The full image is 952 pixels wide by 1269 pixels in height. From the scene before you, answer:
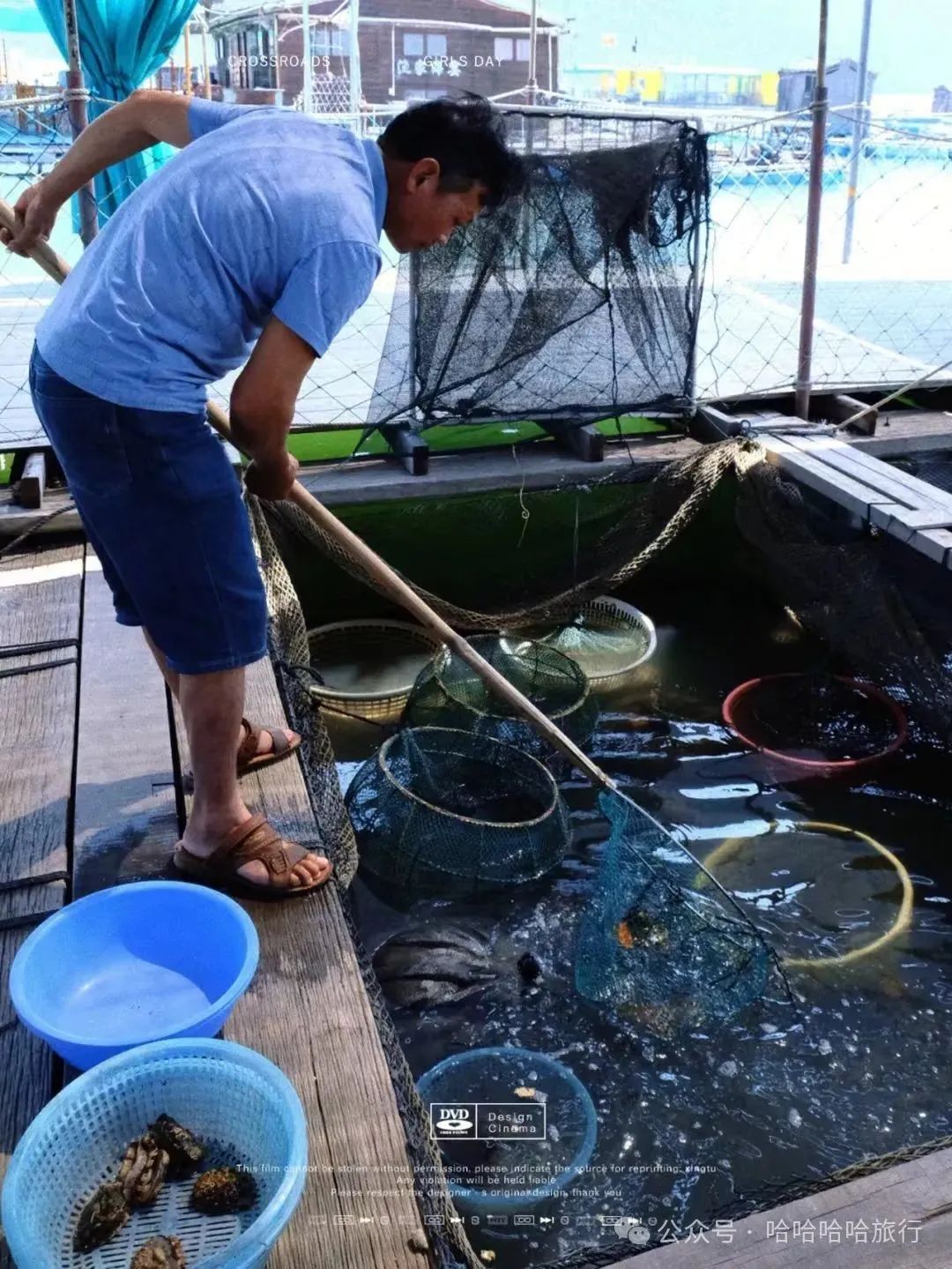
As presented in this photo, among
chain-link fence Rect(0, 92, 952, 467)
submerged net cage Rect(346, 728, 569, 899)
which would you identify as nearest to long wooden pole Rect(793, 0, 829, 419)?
chain-link fence Rect(0, 92, 952, 467)

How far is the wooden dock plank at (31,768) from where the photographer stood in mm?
1998

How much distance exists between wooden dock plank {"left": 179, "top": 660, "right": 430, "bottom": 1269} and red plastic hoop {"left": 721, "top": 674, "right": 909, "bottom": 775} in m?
2.37

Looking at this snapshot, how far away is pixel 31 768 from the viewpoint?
9.68 feet

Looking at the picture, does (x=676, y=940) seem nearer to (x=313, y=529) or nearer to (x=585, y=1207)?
(x=585, y=1207)

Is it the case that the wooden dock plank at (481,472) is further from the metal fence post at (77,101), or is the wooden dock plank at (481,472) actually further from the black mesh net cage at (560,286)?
the metal fence post at (77,101)

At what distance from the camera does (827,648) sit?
4.98m

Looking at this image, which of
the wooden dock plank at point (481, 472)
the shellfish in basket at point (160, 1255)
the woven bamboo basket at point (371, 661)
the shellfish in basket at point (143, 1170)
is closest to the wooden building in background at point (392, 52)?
the wooden dock plank at point (481, 472)

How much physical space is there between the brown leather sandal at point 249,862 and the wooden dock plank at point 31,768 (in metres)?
0.36

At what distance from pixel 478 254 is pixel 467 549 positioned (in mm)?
1410

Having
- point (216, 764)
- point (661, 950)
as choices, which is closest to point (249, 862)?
point (216, 764)

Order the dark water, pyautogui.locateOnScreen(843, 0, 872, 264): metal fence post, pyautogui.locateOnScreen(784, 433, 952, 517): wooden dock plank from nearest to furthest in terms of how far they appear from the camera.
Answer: the dark water
pyautogui.locateOnScreen(784, 433, 952, 517): wooden dock plank
pyautogui.locateOnScreen(843, 0, 872, 264): metal fence post

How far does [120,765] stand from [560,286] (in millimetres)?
3055

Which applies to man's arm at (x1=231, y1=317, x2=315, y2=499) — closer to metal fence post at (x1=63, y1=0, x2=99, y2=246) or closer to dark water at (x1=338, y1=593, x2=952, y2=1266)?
dark water at (x1=338, y1=593, x2=952, y2=1266)

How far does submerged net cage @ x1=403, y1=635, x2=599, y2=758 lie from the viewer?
4.27m
